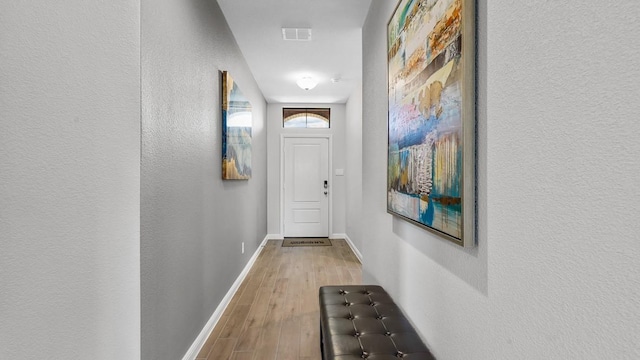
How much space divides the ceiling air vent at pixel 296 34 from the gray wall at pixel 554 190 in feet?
7.85

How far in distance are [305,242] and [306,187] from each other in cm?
104

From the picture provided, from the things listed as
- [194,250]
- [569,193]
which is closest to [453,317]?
[569,193]

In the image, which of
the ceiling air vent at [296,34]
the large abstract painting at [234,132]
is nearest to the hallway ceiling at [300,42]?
the ceiling air vent at [296,34]

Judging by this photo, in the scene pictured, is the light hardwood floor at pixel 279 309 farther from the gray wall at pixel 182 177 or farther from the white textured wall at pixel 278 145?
the white textured wall at pixel 278 145

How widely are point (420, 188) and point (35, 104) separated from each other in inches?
52.3

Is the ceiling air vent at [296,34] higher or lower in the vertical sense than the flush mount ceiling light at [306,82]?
higher

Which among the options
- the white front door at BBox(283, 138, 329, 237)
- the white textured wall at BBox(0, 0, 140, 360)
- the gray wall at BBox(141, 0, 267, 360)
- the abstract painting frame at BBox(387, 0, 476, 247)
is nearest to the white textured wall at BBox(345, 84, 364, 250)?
the white front door at BBox(283, 138, 329, 237)

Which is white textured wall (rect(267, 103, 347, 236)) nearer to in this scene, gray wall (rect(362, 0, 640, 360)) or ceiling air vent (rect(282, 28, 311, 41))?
ceiling air vent (rect(282, 28, 311, 41))

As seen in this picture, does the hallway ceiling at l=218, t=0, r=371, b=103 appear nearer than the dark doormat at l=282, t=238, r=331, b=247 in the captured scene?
Yes

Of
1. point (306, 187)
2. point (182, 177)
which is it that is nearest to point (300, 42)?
point (182, 177)

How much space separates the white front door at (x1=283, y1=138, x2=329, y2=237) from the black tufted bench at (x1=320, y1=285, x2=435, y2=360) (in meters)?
4.32

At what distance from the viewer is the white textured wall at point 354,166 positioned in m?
4.81

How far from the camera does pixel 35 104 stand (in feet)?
3.08

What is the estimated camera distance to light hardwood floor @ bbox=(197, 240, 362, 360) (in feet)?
7.55
